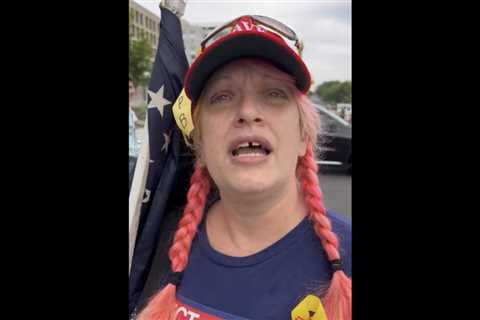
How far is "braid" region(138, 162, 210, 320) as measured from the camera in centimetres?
120

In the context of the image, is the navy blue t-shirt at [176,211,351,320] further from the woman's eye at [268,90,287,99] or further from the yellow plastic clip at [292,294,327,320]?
the woman's eye at [268,90,287,99]

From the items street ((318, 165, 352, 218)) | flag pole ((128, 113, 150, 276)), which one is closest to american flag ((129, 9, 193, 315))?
flag pole ((128, 113, 150, 276))

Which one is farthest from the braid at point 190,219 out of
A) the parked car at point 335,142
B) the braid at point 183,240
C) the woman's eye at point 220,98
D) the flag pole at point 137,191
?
the parked car at point 335,142

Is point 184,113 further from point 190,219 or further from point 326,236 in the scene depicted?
point 326,236

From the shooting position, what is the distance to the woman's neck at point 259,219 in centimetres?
118

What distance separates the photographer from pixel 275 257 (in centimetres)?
115

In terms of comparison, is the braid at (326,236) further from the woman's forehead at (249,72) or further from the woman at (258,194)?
the woman's forehead at (249,72)

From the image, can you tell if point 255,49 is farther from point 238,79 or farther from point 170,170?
point 170,170

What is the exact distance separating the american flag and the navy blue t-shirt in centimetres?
18

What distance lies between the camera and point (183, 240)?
126 cm

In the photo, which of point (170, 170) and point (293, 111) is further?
point (170, 170)
